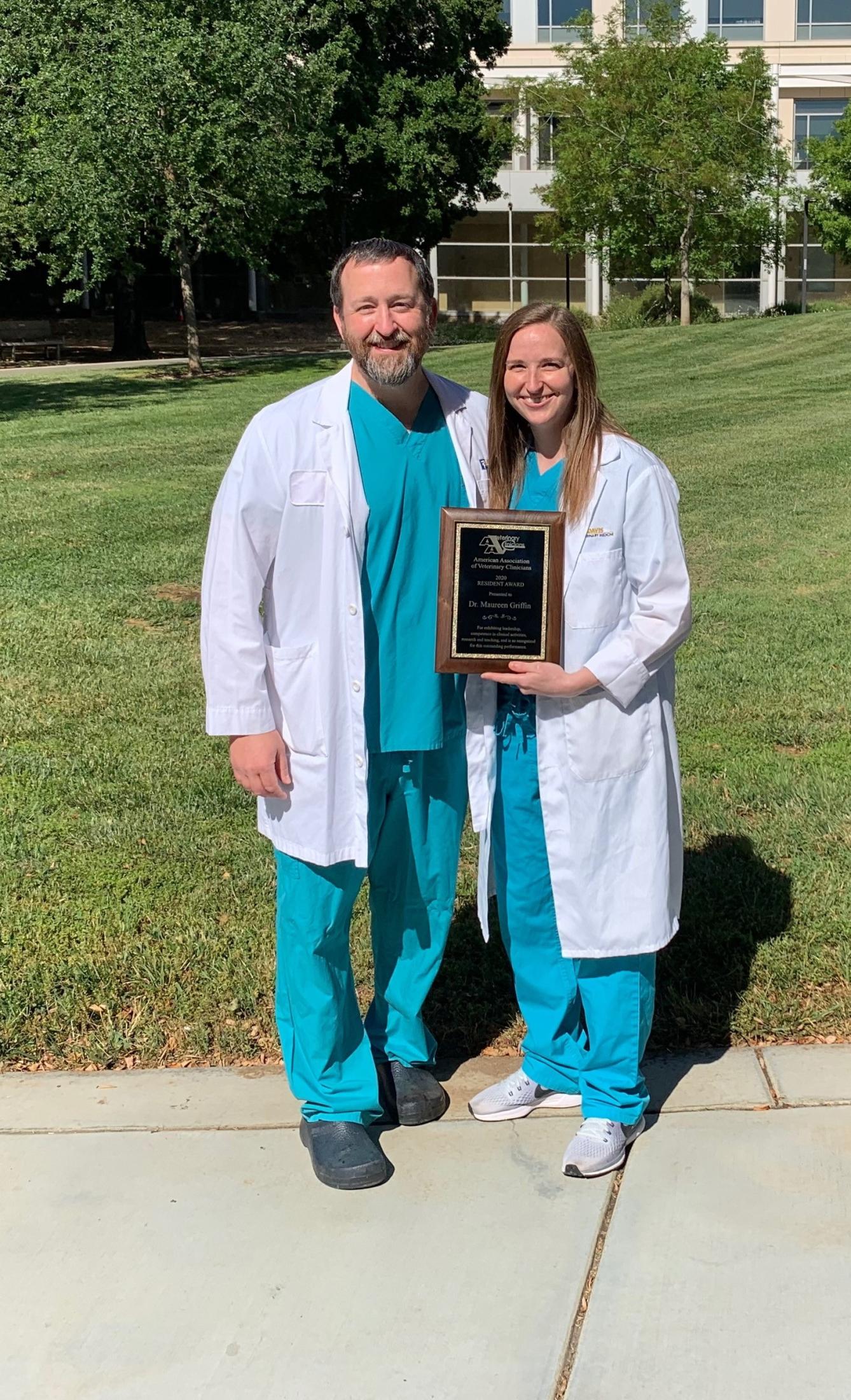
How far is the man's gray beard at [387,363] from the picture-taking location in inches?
120

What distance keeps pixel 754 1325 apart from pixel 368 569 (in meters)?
1.71

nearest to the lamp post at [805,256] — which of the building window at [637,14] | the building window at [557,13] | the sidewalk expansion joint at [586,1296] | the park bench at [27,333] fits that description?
the building window at [637,14]

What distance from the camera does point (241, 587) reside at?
121 inches

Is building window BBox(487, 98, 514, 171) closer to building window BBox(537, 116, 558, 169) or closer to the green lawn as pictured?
building window BBox(537, 116, 558, 169)

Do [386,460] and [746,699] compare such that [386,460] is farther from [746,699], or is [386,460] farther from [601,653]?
[746,699]

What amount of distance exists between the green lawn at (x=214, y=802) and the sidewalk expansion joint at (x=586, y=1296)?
0.83m

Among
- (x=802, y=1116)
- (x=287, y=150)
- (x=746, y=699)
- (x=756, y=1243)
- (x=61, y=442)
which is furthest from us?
(x=287, y=150)

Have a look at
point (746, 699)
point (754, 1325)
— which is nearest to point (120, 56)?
point (746, 699)

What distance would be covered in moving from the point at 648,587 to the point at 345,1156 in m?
1.46

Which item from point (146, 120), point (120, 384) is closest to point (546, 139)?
point (146, 120)

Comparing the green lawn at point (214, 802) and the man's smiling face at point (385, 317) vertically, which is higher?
the man's smiling face at point (385, 317)

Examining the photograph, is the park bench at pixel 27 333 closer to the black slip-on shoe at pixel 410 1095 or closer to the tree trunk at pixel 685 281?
the tree trunk at pixel 685 281

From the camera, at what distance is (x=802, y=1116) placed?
343cm

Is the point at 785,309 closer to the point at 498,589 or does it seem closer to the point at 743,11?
the point at 743,11
